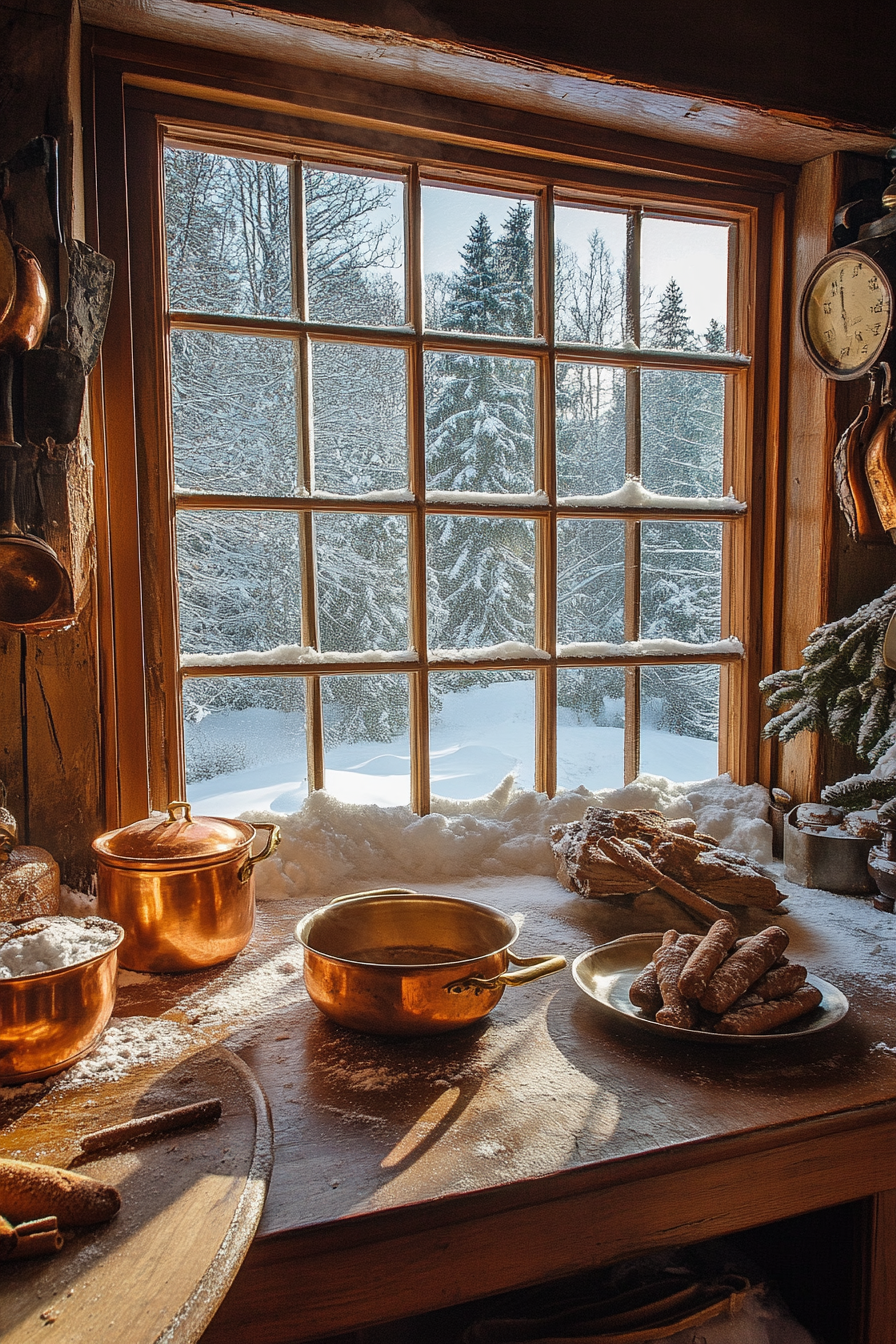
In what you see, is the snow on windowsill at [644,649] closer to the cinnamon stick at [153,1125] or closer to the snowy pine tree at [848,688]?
the snowy pine tree at [848,688]

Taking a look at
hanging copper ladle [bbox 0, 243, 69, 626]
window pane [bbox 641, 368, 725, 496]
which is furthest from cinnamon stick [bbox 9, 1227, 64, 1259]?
window pane [bbox 641, 368, 725, 496]

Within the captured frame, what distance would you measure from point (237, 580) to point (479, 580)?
1.83 ft

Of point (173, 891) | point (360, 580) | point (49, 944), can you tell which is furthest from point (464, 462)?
point (49, 944)

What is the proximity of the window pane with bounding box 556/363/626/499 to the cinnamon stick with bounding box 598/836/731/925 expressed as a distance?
0.85 m

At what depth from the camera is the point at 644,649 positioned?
2.04m

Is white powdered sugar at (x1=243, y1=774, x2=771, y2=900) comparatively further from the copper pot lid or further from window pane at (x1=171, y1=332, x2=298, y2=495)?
window pane at (x1=171, y1=332, x2=298, y2=495)

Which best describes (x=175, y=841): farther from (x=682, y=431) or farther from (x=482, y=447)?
(x=682, y=431)

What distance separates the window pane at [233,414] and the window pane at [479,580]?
376 mm

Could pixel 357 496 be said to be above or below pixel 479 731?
above

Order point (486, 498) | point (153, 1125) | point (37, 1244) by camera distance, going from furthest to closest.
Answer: point (486, 498), point (153, 1125), point (37, 1244)

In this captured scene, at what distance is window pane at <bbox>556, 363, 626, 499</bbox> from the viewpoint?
196cm

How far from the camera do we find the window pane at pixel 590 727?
2014 millimetres

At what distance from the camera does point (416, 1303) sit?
867 mm

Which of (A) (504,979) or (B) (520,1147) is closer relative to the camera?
(B) (520,1147)
